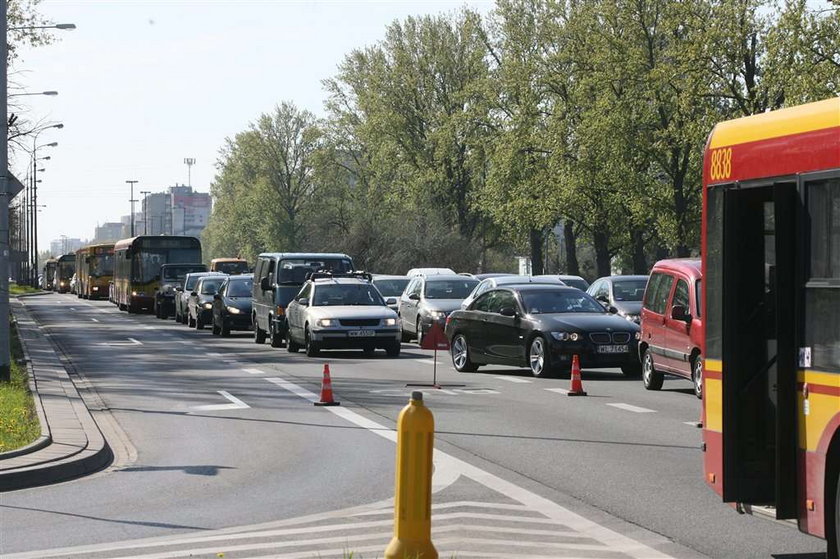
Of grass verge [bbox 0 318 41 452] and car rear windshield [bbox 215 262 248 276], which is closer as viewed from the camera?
grass verge [bbox 0 318 41 452]

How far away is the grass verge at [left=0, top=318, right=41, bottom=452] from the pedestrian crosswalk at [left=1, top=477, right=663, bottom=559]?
4.44 meters

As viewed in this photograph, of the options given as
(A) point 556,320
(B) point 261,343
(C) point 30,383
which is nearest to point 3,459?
(C) point 30,383

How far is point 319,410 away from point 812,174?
1090 cm

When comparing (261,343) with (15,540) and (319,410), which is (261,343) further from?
(15,540)

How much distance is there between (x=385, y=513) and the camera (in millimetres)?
9992

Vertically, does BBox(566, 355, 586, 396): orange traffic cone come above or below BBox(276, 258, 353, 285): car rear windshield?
below

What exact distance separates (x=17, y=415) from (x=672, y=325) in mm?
8665

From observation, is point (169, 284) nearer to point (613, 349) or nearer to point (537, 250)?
point (537, 250)

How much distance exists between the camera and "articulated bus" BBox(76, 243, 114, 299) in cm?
8400

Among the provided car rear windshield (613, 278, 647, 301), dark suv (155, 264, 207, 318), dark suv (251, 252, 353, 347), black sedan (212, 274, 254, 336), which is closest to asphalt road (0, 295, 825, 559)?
car rear windshield (613, 278, 647, 301)

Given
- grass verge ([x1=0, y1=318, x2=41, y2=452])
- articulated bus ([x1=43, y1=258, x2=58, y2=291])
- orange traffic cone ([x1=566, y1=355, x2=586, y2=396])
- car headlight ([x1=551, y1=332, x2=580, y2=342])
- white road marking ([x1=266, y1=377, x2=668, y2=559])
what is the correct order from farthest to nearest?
articulated bus ([x1=43, y1=258, x2=58, y2=291]) < car headlight ([x1=551, y1=332, x2=580, y2=342]) < orange traffic cone ([x1=566, y1=355, x2=586, y2=396]) < grass verge ([x1=0, y1=318, x2=41, y2=452]) < white road marking ([x1=266, y1=377, x2=668, y2=559])

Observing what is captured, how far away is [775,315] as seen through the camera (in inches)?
322

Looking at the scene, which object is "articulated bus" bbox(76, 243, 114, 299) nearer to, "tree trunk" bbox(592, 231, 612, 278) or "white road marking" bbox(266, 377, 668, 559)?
"tree trunk" bbox(592, 231, 612, 278)

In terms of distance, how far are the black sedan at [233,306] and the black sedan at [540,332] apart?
15.8 m
